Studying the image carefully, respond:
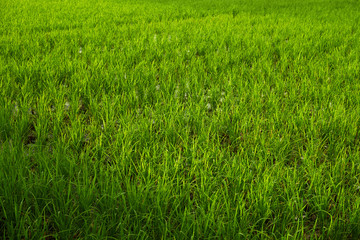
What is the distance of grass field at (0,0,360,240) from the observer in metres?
1.22

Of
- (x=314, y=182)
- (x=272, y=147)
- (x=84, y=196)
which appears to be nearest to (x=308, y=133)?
(x=272, y=147)

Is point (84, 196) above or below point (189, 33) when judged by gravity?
below

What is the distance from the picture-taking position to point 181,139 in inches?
75.3

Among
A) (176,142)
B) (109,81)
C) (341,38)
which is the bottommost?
(176,142)

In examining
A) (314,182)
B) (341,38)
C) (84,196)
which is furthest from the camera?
(341,38)

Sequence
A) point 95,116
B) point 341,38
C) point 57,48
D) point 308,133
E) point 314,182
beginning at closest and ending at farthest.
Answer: point 314,182 → point 308,133 → point 95,116 → point 57,48 → point 341,38

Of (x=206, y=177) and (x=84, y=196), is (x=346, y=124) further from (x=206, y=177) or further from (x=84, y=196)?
(x=84, y=196)

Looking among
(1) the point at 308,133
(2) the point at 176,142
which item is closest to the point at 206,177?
(2) the point at 176,142

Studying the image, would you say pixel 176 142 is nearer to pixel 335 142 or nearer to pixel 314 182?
pixel 314 182

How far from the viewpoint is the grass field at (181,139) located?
122 cm

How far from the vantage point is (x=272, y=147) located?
1809 millimetres

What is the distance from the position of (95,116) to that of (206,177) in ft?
3.95

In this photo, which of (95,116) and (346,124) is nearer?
(346,124)

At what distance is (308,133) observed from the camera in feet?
6.34
